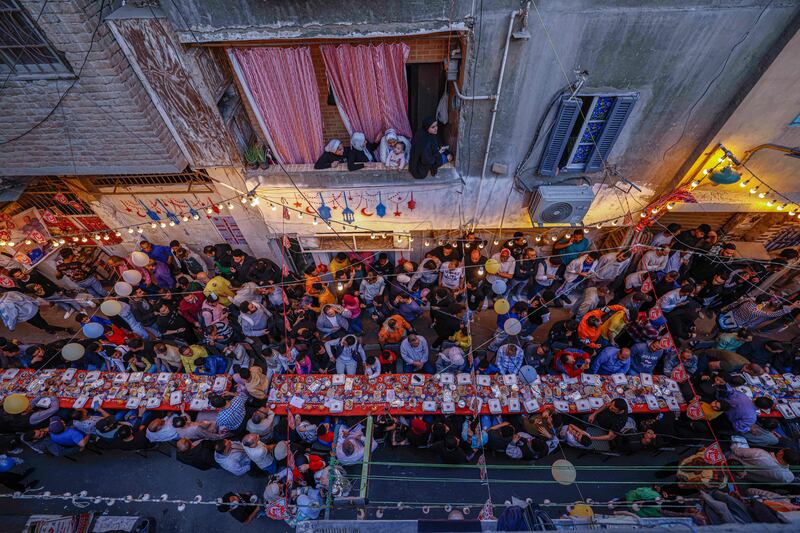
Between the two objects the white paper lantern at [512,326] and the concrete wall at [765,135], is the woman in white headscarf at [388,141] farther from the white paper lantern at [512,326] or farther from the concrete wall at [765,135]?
the concrete wall at [765,135]

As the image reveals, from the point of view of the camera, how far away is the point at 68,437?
275 inches

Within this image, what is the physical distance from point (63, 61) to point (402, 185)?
588 cm

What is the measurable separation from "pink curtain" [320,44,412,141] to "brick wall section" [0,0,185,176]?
3.29 meters

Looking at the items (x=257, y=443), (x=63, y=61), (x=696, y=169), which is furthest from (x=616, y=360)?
(x=63, y=61)

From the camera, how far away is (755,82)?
6188mm

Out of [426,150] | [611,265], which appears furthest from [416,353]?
[611,265]

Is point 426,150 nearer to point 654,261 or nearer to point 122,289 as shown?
point 654,261

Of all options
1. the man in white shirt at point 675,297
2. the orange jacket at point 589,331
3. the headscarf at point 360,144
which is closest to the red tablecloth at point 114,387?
the headscarf at point 360,144

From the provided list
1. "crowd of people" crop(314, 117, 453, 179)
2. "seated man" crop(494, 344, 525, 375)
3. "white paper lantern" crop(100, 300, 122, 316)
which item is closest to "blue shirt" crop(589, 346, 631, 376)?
"seated man" crop(494, 344, 525, 375)

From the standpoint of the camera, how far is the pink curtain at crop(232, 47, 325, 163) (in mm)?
6492

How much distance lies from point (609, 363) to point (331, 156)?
23.6ft

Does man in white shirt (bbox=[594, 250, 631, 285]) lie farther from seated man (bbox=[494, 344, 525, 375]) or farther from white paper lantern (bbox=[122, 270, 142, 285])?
white paper lantern (bbox=[122, 270, 142, 285])

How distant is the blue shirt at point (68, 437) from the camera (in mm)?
6930

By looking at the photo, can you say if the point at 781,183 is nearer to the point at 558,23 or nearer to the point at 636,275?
the point at 636,275
